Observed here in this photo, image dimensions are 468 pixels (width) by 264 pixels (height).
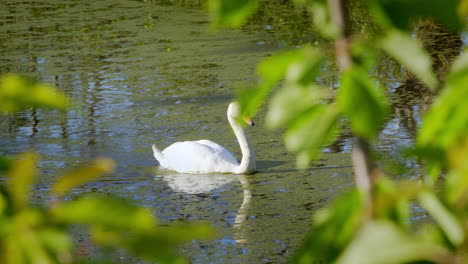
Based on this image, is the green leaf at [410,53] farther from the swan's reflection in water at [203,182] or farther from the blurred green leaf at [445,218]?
the swan's reflection in water at [203,182]

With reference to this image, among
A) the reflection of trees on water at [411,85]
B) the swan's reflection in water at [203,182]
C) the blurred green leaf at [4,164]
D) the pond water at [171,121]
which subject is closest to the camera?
the blurred green leaf at [4,164]

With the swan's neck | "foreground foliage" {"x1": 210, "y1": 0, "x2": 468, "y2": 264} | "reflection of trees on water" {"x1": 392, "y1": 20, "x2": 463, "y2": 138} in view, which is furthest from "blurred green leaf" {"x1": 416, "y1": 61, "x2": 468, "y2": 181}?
the swan's neck

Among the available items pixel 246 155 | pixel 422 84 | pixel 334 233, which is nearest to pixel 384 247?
pixel 334 233

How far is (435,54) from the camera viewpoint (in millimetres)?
9555

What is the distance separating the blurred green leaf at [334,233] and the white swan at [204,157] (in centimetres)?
598

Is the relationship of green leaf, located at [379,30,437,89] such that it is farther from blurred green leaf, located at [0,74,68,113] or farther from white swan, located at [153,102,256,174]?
white swan, located at [153,102,256,174]

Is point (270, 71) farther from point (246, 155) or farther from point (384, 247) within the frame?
point (246, 155)

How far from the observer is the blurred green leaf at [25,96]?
0.59m

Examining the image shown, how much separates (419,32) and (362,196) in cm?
988

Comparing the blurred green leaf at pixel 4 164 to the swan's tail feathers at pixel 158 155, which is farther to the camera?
the swan's tail feathers at pixel 158 155

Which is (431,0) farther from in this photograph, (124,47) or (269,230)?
(124,47)

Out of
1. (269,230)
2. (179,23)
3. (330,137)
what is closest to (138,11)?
(179,23)

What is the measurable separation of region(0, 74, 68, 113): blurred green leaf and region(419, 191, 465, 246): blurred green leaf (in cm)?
26

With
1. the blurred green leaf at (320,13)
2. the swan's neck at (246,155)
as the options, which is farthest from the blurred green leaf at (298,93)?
the swan's neck at (246,155)
